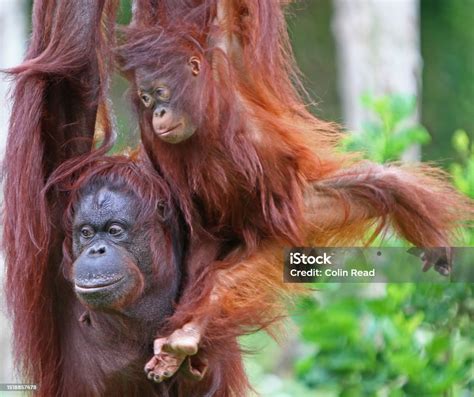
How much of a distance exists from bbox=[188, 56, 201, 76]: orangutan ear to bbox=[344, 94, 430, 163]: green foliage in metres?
0.72

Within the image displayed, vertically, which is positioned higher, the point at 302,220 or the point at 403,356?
the point at 302,220

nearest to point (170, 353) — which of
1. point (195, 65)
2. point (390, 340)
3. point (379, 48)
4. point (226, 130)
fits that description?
point (226, 130)

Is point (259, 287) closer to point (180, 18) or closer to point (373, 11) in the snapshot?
point (180, 18)

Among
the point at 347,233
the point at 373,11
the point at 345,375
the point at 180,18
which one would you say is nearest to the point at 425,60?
the point at 373,11

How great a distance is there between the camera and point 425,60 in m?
6.53

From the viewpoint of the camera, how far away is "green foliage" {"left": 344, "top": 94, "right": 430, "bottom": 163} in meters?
3.30

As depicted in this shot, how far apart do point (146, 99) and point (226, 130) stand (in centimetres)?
21

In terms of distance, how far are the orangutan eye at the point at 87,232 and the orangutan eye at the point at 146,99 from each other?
340mm

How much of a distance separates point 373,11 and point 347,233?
300 cm

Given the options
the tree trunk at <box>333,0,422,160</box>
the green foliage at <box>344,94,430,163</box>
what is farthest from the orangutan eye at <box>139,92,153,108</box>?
the tree trunk at <box>333,0,422,160</box>

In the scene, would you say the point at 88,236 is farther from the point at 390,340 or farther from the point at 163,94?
the point at 390,340

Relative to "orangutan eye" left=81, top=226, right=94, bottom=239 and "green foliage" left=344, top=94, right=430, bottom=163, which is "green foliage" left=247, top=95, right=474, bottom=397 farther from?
"orangutan eye" left=81, top=226, right=94, bottom=239

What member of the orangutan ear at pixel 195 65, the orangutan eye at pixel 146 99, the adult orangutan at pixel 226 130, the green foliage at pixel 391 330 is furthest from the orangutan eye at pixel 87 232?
the green foliage at pixel 391 330

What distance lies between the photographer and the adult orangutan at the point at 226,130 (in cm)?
258
